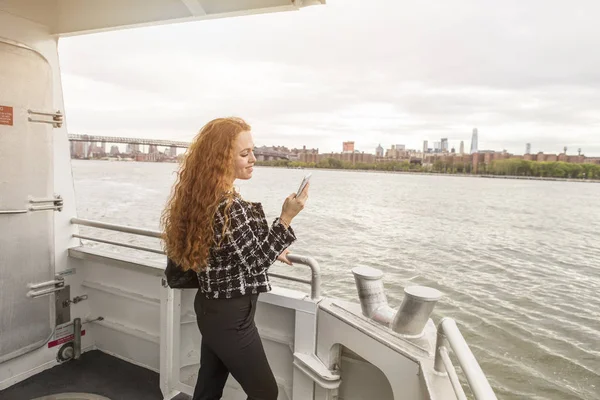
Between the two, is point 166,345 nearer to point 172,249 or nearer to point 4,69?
point 172,249

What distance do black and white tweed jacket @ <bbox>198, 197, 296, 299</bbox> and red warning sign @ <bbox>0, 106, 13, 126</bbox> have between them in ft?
5.41

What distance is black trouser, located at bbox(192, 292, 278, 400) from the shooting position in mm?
1422

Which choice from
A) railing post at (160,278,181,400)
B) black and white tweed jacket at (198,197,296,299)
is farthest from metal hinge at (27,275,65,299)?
black and white tweed jacket at (198,197,296,299)

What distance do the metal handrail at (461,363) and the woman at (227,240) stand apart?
0.57 metres

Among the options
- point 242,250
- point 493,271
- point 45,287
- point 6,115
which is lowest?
point 493,271

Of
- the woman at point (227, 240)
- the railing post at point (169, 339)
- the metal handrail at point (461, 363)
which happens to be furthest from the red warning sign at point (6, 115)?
the metal handrail at point (461, 363)

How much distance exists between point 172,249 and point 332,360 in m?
0.99

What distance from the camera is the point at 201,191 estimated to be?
1.38 meters

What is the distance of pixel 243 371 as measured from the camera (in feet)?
4.75

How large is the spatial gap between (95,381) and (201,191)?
1.87m

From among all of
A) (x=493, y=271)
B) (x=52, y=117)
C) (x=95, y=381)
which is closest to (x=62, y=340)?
(x=95, y=381)

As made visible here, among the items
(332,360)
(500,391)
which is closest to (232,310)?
(332,360)

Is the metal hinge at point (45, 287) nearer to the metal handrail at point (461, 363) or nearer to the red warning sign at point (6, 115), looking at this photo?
the red warning sign at point (6, 115)

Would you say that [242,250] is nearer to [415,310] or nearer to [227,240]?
[227,240]
